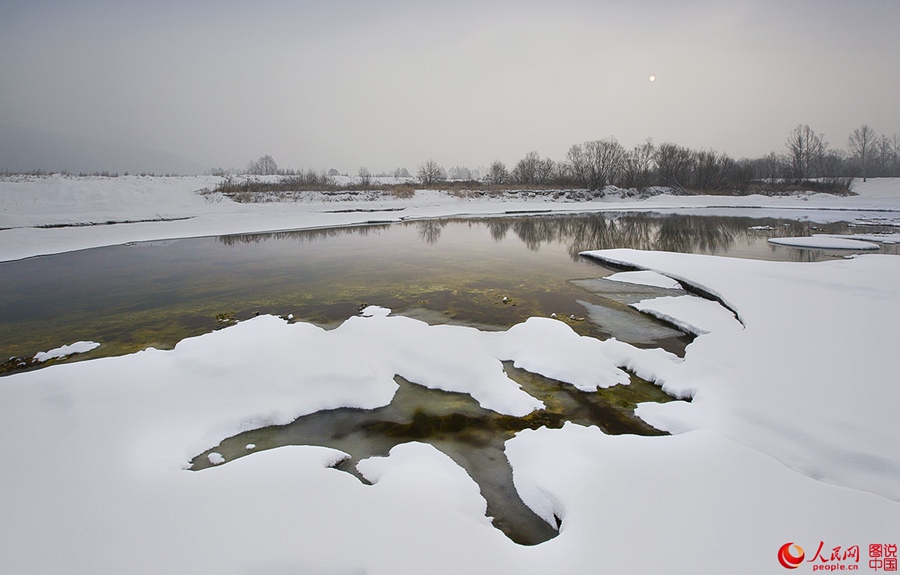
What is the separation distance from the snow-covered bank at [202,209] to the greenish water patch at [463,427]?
17352 millimetres

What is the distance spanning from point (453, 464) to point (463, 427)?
665mm

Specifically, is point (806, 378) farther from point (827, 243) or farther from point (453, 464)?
point (827, 243)

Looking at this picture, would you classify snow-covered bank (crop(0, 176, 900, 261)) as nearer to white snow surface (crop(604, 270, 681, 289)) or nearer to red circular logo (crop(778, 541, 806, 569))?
white snow surface (crop(604, 270, 681, 289))

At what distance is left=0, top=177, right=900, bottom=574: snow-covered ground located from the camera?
234 centimetres

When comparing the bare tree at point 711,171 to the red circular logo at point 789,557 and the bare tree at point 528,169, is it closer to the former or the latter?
the bare tree at point 528,169

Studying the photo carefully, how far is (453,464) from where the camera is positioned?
352 cm

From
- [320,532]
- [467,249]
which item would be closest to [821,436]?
[320,532]

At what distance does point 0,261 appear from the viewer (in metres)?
13.7

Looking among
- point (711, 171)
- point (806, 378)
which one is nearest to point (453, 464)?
point (806, 378)

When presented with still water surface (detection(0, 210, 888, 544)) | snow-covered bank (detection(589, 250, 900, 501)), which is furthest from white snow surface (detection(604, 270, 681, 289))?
snow-covered bank (detection(589, 250, 900, 501))

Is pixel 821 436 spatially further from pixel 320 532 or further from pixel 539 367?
pixel 320 532

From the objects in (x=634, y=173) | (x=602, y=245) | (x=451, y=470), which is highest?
(x=634, y=173)

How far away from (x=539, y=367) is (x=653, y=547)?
300 centimetres

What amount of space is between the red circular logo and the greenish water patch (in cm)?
142
